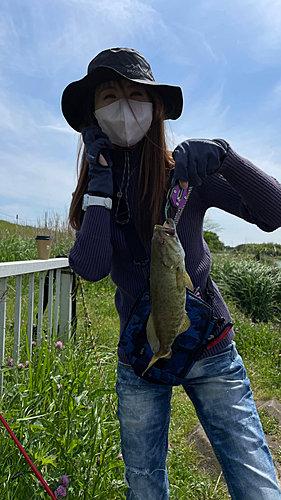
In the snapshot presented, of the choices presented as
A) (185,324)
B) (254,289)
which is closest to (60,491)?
(185,324)

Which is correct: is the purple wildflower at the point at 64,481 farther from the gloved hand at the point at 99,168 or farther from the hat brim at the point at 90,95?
the hat brim at the point at 90,95

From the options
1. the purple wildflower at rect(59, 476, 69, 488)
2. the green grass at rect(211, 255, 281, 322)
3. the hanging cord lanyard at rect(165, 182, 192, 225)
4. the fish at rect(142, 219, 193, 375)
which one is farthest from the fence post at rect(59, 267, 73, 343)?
the green grass at rect(211, 255, 281, 322)

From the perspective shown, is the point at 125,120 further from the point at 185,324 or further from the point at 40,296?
the point at 40,296

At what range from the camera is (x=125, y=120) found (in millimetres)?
1771

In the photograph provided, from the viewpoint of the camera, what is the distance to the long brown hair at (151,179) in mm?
1723

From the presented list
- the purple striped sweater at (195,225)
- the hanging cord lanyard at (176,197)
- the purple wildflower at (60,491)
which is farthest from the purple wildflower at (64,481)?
the hanging cord lanyard at (176,197)

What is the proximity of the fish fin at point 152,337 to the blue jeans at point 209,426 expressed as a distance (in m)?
0.24

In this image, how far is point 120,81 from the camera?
71.1 inches

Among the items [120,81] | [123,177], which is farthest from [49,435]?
[120,81]

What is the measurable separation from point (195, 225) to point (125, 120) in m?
0.63

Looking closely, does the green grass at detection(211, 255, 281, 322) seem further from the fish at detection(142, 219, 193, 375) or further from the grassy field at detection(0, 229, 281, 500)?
the fish at detection(142, 219, 193, 375)

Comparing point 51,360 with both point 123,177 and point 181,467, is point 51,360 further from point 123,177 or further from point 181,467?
point 123,177

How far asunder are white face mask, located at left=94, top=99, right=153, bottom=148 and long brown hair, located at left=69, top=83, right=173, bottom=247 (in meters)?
A: 0.05

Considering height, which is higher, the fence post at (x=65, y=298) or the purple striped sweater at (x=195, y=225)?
the purple striped sweater at (x=195, y=225)
